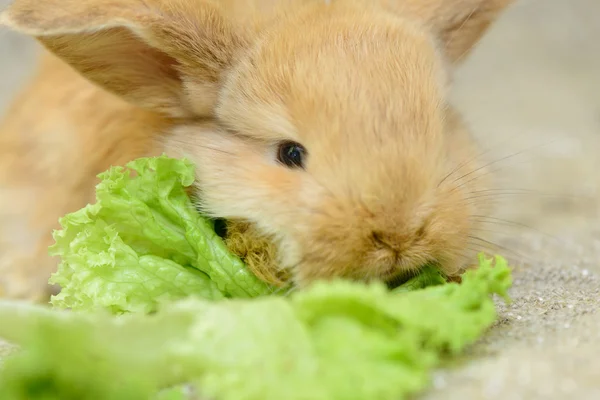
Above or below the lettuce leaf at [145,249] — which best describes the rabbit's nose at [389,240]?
above

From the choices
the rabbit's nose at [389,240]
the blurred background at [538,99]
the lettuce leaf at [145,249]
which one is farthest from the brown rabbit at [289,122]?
the blurred background at [538,99]

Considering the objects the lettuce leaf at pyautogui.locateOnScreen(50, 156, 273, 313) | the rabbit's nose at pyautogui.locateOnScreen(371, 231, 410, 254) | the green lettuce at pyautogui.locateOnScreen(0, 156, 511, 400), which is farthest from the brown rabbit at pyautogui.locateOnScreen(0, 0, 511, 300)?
the green lettuce at pyautogui.locateOnScreen(0, 156, 511, 400)

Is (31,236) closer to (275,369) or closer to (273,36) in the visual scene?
(273,36)

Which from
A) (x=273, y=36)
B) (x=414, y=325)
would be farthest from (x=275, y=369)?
(x=273, y=36)

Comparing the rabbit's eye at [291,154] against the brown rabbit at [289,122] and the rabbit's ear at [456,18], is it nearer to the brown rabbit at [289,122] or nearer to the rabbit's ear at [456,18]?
the brown rabbit at [289,122]

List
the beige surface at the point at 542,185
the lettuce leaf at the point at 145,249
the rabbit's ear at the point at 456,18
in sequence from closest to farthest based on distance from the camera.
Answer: the beige surface at the point at 542,185 < the lettuce leaf at the point at 145,249 < the rabbit's ear at the point at 456,18

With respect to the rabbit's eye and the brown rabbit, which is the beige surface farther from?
the rabbit's eye
